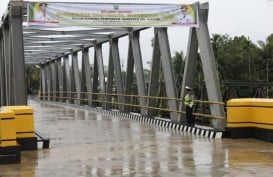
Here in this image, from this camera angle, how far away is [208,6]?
15484 millimetres

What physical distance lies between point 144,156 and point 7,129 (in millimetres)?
2697

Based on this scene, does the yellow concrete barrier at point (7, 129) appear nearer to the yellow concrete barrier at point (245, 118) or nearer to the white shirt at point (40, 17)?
the white shirt at point (40, 17)

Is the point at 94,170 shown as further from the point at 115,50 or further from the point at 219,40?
the point at 219,40

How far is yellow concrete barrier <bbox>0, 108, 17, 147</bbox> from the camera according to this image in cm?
966

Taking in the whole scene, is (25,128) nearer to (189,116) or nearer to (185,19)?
(189,116)

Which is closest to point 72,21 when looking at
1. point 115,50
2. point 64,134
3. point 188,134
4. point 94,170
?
point 64,134

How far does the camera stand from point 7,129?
9719mm

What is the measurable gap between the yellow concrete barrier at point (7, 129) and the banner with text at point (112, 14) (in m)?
5.49

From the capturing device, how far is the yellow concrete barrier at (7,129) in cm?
966

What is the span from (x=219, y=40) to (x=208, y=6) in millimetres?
44054

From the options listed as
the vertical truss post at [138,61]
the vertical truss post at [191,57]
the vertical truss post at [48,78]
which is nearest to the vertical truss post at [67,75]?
the vertical truss post at [48,78]

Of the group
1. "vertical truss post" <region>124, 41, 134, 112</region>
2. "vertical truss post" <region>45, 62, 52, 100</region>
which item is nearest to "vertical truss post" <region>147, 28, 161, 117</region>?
"vertical truss post" <region>124, 41, 134, 112</region>

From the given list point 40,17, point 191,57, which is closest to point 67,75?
point 191,57

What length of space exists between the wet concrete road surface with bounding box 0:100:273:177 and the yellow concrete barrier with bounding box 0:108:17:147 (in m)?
0.48
